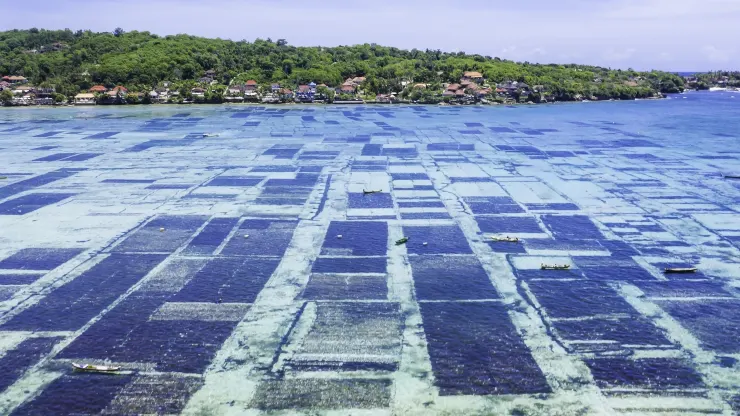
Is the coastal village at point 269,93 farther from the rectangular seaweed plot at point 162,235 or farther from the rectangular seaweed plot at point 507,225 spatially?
the rectangular seaweed plot at point 507,225

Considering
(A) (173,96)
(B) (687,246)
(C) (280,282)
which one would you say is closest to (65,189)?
(C) (280,282)

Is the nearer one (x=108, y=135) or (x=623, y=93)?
(x=108, y=135)

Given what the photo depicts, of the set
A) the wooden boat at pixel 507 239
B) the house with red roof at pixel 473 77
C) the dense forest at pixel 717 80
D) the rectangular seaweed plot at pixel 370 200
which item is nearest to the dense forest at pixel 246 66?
the house with red roof at pixel 473 77

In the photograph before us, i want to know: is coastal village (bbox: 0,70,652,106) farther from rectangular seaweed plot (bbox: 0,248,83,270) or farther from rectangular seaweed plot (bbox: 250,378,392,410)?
rectangular seaweed plot (bbox: 250,378,392,410)

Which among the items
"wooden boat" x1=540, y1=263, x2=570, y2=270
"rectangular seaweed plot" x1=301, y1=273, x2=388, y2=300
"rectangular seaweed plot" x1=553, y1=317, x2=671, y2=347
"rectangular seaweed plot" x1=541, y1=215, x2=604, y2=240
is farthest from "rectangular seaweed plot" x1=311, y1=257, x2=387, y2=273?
"rectangular seaweed plot" x1=541, y1=215, x2=604, y2=240

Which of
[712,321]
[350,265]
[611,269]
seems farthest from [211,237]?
[712,321]

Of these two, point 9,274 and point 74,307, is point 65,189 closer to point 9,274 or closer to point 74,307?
point 9,274

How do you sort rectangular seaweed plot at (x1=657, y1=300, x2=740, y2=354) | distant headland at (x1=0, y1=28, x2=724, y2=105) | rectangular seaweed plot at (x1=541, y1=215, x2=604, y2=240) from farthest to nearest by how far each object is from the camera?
distant headland at (x1=0, y1=28, x2=724, y2=105)
rectangular seaweed plot at (x1=541, y1=215, x2=604, y2=240)
rectangular seaweed plot at (x1=657, y1=300, x2=740, y2=354)
